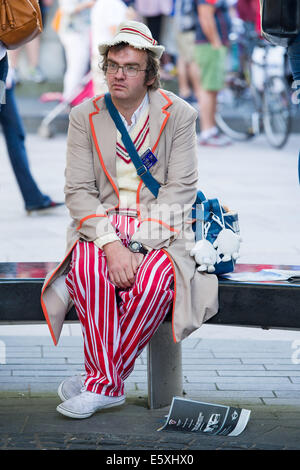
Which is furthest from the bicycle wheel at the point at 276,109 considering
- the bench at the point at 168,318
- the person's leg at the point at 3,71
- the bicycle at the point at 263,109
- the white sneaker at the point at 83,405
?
the white sneaker at the point at 83,405

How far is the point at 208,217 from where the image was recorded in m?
3.76

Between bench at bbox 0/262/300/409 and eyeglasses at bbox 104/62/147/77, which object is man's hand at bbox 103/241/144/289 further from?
eyeglasses at bbox 104/62/147/77

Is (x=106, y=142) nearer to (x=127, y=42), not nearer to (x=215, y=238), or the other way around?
(x=127, y=42)

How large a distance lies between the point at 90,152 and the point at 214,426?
1.18m

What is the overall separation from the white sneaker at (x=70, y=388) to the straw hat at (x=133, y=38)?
132 centimetres

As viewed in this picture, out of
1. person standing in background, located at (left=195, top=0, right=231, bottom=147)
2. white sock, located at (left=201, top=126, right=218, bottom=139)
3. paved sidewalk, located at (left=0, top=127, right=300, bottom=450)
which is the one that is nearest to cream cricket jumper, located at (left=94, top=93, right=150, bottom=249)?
paved sidewalk, located at (left=0, top=127, right=300, bottom=450)

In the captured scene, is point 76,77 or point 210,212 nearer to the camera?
point 210,212

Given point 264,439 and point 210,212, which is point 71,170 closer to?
point 210,212

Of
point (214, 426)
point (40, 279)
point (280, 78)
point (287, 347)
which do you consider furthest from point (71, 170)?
point (280, 78)

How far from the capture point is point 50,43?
49.8ft

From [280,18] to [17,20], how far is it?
1.07 m

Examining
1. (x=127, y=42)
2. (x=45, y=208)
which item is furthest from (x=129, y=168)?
(x=45, y=208)

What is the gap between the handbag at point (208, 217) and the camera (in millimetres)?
3738

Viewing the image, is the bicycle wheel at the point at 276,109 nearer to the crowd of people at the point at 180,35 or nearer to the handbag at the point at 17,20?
the crowd of people at the point at 180,35
